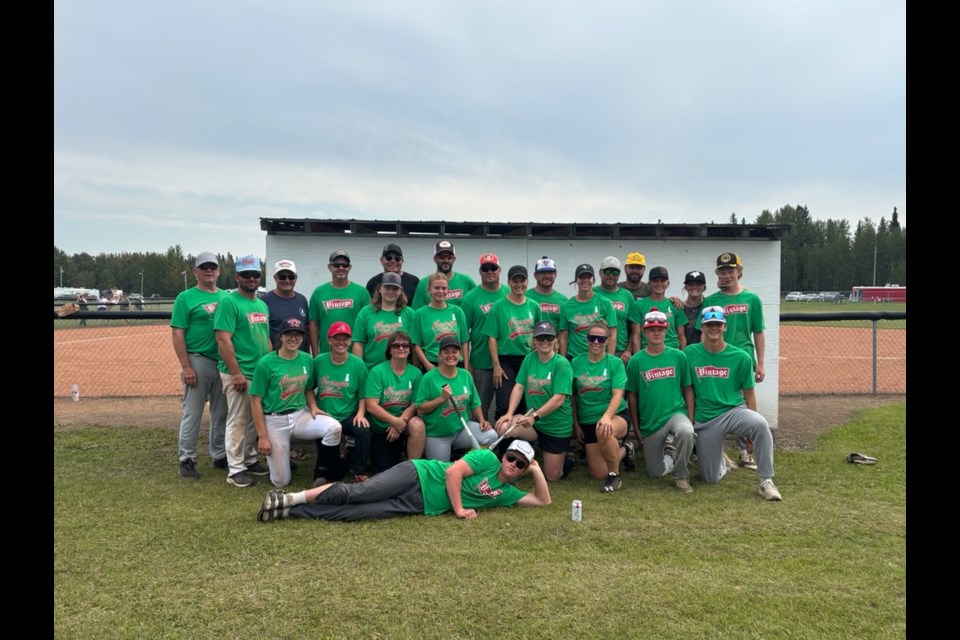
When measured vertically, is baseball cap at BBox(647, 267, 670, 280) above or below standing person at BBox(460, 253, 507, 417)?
above

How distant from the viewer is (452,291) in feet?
20.5

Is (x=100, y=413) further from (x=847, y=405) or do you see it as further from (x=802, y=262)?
(x=802, y=262)

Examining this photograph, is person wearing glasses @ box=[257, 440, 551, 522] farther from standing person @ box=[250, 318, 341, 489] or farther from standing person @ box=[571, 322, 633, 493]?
standing person @ box=[571, 322, 633, 493]

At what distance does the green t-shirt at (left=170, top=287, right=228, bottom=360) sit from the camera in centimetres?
532

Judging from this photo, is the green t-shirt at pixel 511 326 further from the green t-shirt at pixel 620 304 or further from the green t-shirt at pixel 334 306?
the green t-shirt at pixel 334 306

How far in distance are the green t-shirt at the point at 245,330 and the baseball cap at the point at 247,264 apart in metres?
0.26

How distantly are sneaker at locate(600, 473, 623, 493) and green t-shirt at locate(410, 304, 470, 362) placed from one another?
1.87 meters

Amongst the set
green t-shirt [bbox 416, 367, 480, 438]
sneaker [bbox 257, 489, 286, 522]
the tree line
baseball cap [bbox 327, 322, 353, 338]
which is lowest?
sneaker [bbox 257, 489, 286, 522]

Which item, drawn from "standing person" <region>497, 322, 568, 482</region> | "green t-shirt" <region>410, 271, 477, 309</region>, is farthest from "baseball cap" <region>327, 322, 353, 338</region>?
"standing person" <region>497, 322, 568, 482</region>

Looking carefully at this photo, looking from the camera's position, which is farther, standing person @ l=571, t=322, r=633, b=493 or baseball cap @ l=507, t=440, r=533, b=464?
standing person @ l=571, t=322, r=633, b=493

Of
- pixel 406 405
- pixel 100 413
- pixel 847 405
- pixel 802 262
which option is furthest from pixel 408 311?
pixel 802 262

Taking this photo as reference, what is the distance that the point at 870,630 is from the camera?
265cm

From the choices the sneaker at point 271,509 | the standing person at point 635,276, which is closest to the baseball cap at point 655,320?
the standing person at point 635,276

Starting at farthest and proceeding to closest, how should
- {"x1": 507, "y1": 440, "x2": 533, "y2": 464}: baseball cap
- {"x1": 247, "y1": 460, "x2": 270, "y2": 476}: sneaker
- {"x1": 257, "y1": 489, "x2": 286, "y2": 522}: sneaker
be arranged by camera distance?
{"x1": 247, "y1": 460, "x2": 270, "y2": 476}: sneaker, {"x1": 507, "y1": 440, "x2": 533, "y2": 464}: baseball cap, {"x1": 257, "y1": 489, "x2": 286, "y2": 522}: sneaker
